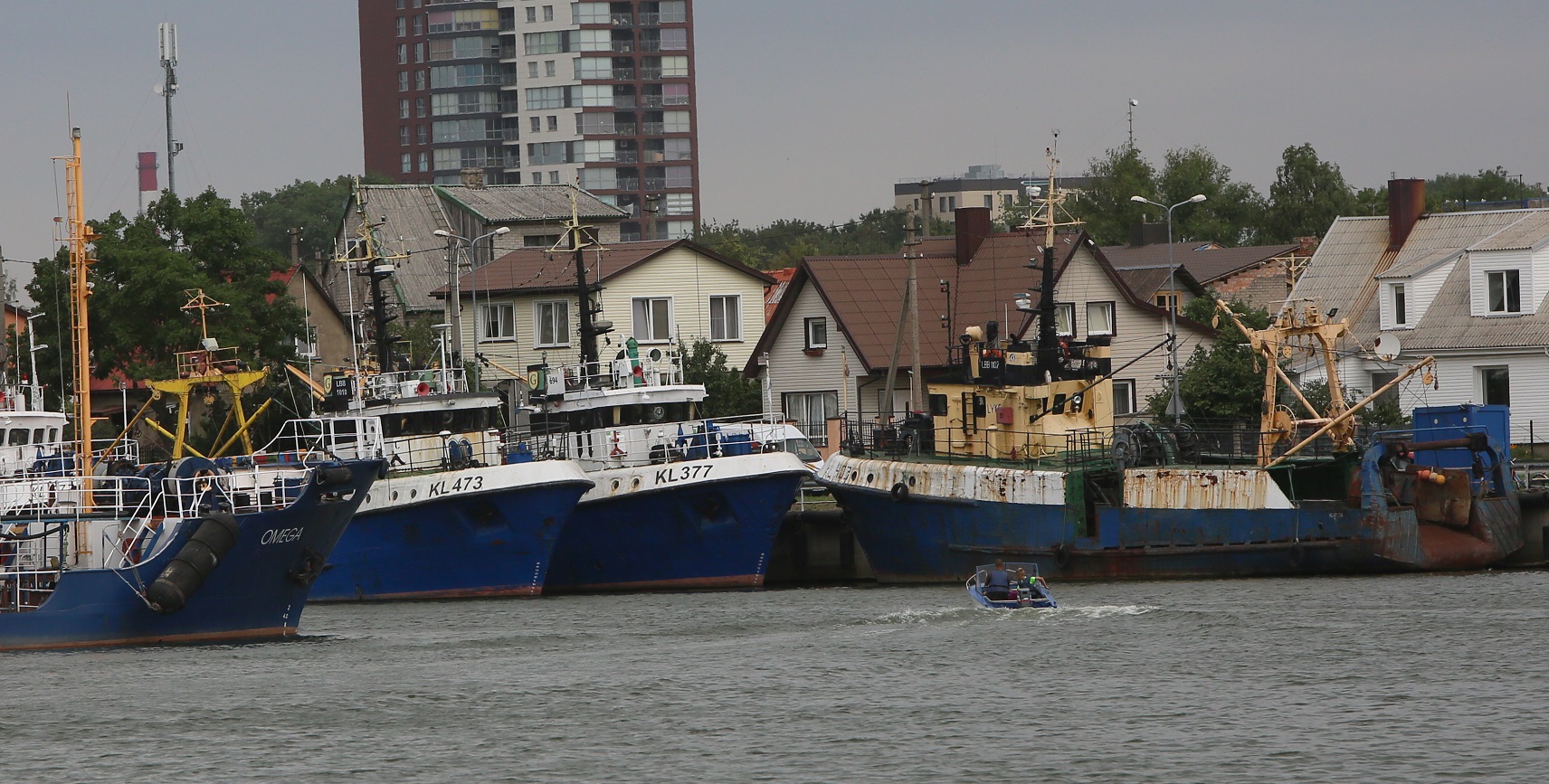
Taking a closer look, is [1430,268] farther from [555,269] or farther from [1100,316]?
[555,269]

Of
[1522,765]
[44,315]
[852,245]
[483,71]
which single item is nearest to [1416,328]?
[1522,765]

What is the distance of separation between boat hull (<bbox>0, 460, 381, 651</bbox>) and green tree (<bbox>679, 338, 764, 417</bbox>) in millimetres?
25071

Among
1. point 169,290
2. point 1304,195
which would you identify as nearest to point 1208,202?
point 1304,195

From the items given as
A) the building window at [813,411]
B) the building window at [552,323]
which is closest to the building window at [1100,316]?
the building window at [813,411]

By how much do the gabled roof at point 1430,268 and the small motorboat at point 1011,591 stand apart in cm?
1657

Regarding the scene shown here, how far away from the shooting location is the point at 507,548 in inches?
A: 1618

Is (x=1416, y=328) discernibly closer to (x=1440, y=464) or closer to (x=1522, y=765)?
(x=1440, y=464)

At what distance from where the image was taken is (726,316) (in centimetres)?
6506

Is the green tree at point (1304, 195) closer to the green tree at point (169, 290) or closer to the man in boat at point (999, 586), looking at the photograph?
the green tree at point (169, 290)

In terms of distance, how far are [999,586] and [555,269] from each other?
2812 cm

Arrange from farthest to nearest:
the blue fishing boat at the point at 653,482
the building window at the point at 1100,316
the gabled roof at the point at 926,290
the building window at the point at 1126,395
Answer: the building window at the point at 1100,316 < the building window at the point at 1126,395 < the gabled roof at the point at 926,290 < the blue fishing boat at the point at 653,482

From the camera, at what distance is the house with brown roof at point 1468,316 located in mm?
53125

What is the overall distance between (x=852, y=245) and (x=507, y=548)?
8651 cm

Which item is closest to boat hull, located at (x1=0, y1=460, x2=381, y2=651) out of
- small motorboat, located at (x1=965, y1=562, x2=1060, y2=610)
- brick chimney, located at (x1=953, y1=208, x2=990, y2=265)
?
small motorboat, located at (x1=965, y1=562, x2=1060, y2=610)
